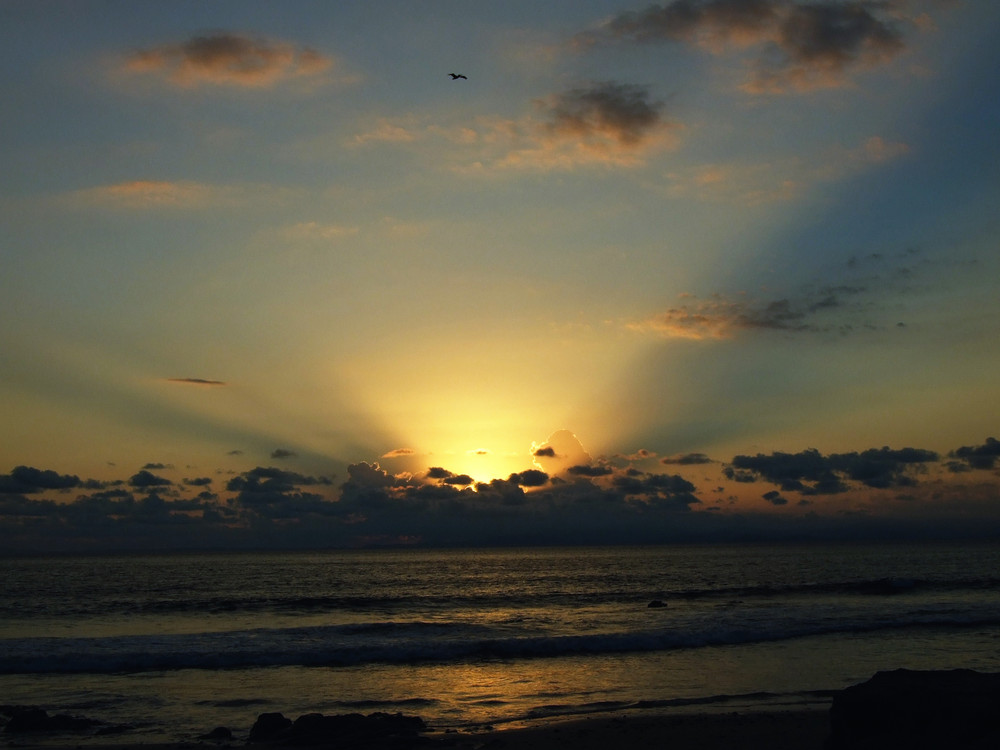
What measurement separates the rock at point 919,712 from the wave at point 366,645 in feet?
60.5

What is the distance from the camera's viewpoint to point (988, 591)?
2167 inches

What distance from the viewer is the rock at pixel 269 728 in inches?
683

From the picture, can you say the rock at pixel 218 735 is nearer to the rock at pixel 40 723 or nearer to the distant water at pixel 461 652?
the distant water at pixel 461 652

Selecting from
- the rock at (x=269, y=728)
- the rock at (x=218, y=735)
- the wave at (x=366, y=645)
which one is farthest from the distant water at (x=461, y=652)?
the rock at (x=269, y=728)

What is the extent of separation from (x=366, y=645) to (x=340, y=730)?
1563cm

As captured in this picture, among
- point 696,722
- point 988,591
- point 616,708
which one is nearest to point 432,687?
point 616,708

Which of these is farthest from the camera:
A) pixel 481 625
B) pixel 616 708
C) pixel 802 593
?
pixel 802 593

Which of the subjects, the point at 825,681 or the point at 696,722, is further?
the point at 825,681

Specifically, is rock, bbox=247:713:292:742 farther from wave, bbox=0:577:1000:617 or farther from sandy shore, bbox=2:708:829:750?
wave, bbox=0:577:1000:617

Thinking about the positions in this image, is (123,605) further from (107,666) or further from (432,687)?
(432,687)

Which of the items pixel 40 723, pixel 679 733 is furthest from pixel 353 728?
pixel 40 723

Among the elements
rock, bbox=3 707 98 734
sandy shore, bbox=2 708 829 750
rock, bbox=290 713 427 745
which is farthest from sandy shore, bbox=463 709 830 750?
rock, bbox=3 707 98 734

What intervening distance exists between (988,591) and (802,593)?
513 inches

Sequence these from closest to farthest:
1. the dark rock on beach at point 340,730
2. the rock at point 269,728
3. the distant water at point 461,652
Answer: the dark rock on beach at point 340,730 < the rock at point 269,728 < the distant water at point 461,652
